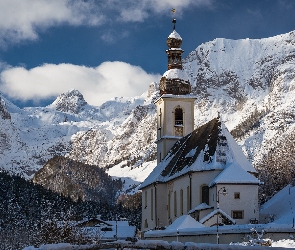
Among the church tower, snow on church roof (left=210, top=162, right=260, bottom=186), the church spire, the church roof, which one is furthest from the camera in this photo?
the church spire

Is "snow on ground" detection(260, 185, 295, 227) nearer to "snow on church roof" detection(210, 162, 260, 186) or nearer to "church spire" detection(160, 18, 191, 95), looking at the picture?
"snow on church roof" detection(210, 162, 260, 186)

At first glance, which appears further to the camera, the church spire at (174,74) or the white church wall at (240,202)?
the church spire at (174,74)

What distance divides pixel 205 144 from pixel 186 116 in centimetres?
1327

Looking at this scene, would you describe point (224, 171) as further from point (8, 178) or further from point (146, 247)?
point (8, 178)

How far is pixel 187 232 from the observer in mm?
33000

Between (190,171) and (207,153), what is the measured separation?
1767 mm

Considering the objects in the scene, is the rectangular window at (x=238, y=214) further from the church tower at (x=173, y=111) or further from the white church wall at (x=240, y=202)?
the church tower at (x=173, y=111)

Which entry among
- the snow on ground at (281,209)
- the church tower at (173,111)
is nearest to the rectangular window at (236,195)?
the snow on ground at (281,209)

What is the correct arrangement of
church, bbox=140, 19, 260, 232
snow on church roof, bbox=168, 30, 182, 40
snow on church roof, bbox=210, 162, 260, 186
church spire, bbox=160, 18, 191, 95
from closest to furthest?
church, bbox=140, 19, 260, 232
snow on church roof, bbox=210, 162, 260, 186
church spire, bbox=160, 18, 191, 95
snow on church roof, bbox=168, 30, 182, 40

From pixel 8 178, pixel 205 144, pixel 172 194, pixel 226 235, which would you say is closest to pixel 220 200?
pixel 205 144

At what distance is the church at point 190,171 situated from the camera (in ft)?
152

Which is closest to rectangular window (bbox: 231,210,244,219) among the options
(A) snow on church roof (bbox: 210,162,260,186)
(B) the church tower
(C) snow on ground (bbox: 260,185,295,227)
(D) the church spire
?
(A) snow on church roof (bbox: 210,162,260,186)

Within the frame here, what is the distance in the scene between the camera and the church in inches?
1822

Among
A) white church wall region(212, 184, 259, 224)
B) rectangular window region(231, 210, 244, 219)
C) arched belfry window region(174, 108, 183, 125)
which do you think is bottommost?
rectangular window region(231, 210, 244, 219)
